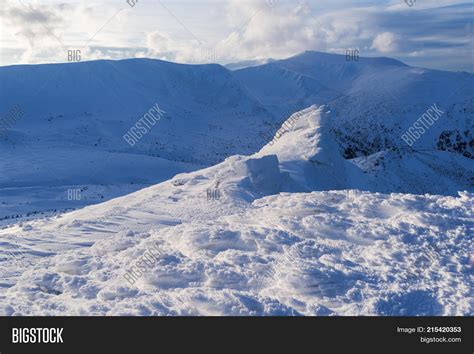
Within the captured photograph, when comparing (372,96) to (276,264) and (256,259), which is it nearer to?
(256,259)

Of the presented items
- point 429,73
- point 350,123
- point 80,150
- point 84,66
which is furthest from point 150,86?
point 429,73

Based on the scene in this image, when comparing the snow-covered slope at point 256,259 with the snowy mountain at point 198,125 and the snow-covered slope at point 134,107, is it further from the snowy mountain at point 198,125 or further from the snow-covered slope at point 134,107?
the snow-covered slope at point 134,107

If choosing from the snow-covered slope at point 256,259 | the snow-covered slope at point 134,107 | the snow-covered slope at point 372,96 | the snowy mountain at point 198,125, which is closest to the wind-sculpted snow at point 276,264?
the snow-covered slope at point 256,259

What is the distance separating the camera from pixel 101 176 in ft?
95.8

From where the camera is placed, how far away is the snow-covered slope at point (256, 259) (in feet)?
22.8

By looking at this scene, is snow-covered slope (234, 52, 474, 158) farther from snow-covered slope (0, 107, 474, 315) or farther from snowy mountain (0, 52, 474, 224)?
snow-covered slope (0, 107, 474, 315)

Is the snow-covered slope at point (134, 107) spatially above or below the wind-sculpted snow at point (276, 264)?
above

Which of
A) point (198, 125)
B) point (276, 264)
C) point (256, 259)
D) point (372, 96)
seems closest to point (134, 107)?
point (198, 125)

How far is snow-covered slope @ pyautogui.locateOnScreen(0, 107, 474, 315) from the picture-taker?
6.94 m

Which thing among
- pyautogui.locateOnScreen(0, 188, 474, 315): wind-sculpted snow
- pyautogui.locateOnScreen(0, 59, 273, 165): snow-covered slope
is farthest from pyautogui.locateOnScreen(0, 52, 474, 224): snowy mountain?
pyautogui.locateOnScreen(0, 188, 474, 315): wind-sculpted snow

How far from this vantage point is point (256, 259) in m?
8.37

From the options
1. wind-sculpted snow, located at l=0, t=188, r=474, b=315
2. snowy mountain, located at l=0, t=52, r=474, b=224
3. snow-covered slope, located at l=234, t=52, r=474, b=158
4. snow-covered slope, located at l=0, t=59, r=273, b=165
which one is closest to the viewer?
wind-sculpted snow, located at l=0, t=188, r=474, b=315

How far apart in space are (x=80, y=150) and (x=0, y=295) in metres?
30.4
